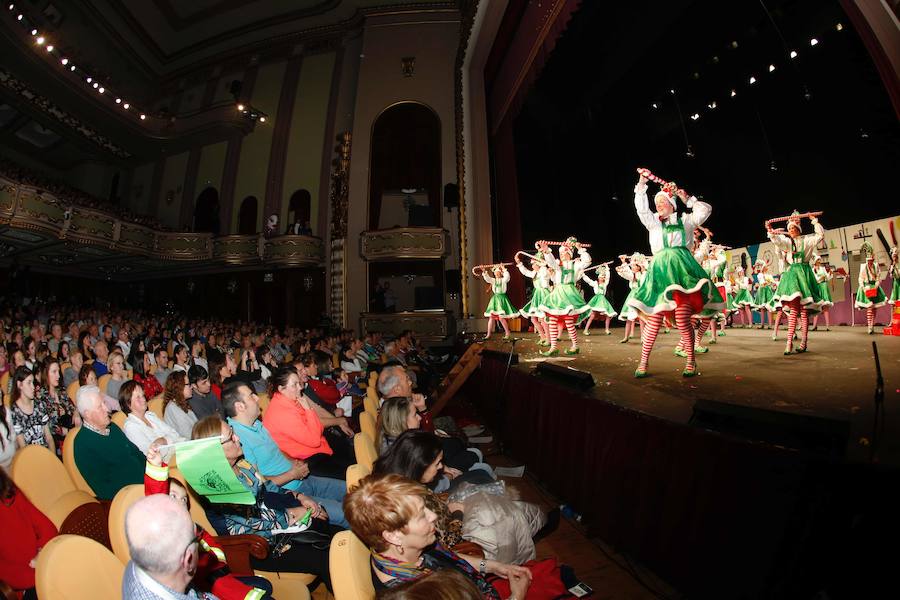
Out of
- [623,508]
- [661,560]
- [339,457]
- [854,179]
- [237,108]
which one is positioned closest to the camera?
[661,560]

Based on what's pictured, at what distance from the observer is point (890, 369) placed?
377 centimetres

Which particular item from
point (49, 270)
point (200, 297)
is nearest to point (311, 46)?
point (200, 297)

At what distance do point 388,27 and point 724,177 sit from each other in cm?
1062

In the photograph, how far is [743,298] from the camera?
30.7 ft

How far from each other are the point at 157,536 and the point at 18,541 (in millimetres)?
1111

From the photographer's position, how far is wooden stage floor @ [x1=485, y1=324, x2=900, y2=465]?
2428 mm

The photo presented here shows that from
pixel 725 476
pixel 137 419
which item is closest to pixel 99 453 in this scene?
pixel 137 419

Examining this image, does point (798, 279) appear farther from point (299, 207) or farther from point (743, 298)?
point (299, 207)

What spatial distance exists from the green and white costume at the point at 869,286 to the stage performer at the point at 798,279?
11.0 feet

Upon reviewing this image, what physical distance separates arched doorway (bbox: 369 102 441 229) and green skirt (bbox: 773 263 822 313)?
9.86m

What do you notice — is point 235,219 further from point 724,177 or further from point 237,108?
point 724,177

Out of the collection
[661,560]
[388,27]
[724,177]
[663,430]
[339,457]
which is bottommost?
[661,560]

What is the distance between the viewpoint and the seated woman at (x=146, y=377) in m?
4.61

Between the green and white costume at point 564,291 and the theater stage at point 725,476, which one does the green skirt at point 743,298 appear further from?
the theater stage at point 725,476
